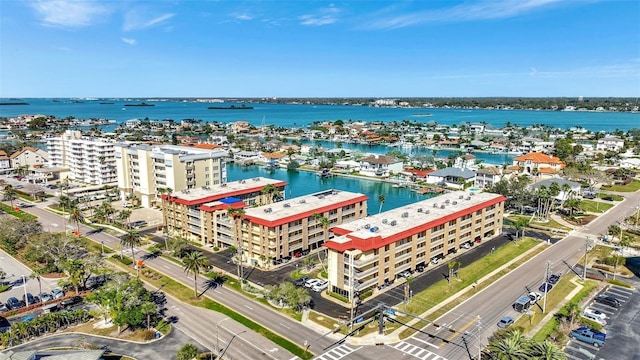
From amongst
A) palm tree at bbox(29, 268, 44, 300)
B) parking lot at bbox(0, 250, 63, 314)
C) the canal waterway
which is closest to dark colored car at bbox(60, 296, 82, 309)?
parking lot at bbox(0, 250, 63, 314)

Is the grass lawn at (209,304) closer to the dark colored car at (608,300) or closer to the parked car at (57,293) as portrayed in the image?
the parked car at (57,293)

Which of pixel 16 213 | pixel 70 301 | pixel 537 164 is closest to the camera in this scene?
pixel 70 301

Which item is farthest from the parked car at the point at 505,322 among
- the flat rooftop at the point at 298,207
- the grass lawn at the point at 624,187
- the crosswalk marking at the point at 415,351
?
the grass lawn at the point at 624,187

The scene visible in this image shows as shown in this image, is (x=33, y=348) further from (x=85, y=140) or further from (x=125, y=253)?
(x=85, y=140)

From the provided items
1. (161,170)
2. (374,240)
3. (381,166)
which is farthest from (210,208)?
(381,166)

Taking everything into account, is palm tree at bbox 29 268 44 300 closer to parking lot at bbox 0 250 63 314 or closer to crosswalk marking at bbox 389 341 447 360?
parking lot at bbox 0 250 63 314

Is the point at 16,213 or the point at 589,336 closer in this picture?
the point at 589,336

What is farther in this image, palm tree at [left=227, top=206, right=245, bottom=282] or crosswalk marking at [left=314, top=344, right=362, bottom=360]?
palm tree at [left=227, top=206, right=245, bottom=282]

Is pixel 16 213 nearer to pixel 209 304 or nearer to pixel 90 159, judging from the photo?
pixel 90 159
